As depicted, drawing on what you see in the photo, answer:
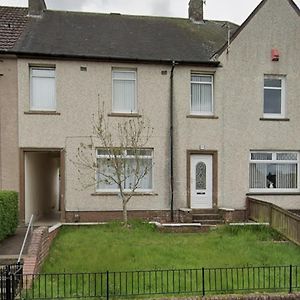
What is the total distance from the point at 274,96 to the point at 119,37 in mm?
6618

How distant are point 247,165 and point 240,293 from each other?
8083mm

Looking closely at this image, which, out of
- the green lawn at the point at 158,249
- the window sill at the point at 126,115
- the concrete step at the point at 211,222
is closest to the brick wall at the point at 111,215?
the concrete step at the point at 211,222

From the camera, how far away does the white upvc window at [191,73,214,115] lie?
49.9 ft

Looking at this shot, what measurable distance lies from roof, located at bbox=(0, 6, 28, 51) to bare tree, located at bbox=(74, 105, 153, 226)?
427 cm

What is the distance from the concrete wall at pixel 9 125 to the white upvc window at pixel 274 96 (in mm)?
9395

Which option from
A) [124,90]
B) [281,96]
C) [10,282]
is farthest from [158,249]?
[281,96]

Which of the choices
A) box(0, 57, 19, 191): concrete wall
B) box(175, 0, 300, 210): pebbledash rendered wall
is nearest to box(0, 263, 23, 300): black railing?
box(0, 57, 19, 191): concrete wall

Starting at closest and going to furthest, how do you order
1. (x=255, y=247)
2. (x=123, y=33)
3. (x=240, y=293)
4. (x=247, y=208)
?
(x=240, y=293) < (x=255, y=247) < (x=247, y=208) < (x=123, y=33)

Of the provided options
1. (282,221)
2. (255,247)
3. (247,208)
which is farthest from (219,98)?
(255,247)

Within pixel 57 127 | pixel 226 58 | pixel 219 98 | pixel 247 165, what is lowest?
pixel 247 165

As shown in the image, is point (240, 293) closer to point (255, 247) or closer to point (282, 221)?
point (255, 247)

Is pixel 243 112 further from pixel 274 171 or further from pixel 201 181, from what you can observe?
pixel 201 181

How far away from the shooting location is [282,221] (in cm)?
1194

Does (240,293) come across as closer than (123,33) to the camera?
Yes
